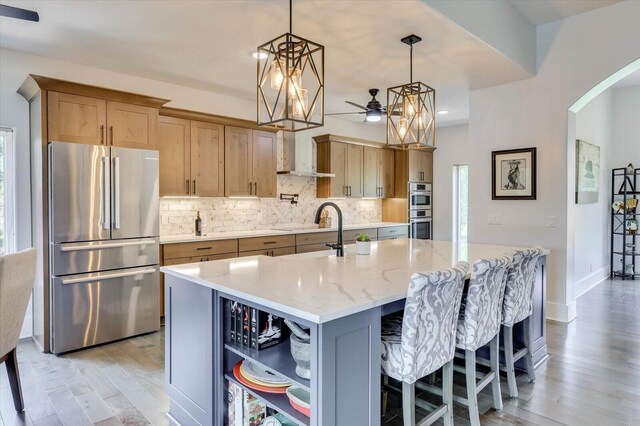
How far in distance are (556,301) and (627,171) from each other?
3.55 metres

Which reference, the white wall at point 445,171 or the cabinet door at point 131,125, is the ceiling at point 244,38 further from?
the white wall at point 445,171

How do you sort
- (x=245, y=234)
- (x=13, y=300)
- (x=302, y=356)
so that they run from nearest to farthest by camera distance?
(x=302, y=356) < (x=13, y=300) < (x=245, y=234)

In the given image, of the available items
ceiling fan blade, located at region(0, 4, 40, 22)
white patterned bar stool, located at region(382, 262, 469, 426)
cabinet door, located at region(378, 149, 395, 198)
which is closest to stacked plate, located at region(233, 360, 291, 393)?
white patterned bar stool, located at region(382, 262, 469, 426)

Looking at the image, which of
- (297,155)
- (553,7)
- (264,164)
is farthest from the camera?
(297,155)

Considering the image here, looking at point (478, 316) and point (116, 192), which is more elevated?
point (116, 192)

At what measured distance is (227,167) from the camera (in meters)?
4.86

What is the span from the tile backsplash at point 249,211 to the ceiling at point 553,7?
12.0ft

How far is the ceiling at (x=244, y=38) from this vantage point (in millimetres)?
2785

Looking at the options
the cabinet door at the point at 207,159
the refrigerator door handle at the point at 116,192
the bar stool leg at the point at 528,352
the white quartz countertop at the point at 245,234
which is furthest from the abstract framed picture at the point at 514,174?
the refrigerator door handle at the point at 116,192

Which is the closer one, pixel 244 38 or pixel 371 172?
pixel 244 38

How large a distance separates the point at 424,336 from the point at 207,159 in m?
3.65

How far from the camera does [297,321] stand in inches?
60.4

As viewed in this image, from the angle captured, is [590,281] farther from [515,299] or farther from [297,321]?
[297,321]

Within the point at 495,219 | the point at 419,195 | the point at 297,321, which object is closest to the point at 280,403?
the point at 297,321
